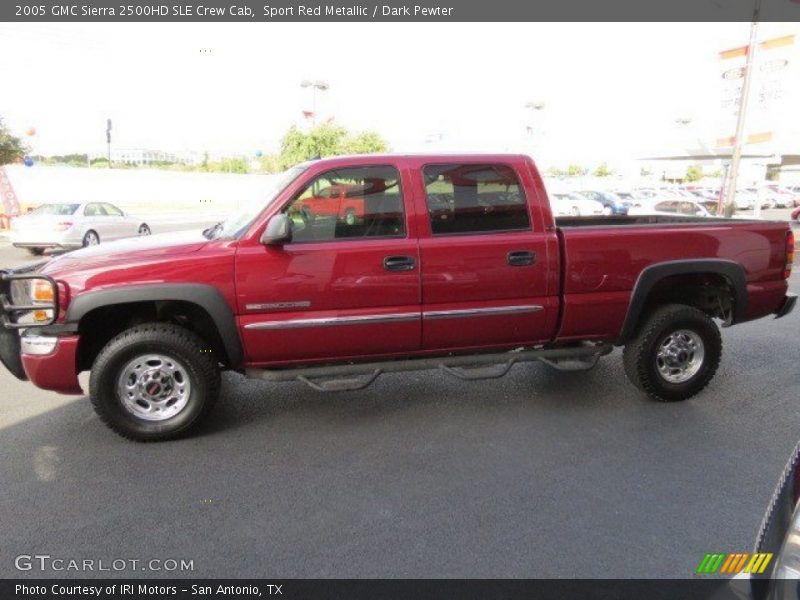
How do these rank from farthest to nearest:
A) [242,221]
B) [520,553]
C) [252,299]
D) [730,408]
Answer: [730,408]
[242,221]
[252,299]
[520,553]

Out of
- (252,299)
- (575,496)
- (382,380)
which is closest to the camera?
(575,496)

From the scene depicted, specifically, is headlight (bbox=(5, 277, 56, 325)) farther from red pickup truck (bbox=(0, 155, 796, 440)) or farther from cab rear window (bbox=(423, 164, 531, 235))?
cab rear window (bbox=(423, 164, 531, 235))

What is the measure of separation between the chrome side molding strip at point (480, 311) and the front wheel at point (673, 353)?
965 millimetres

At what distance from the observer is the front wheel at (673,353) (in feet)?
Result: 15.0

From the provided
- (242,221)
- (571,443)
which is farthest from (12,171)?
(571,443)

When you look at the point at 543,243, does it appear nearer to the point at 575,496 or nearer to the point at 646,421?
the point at 646,421

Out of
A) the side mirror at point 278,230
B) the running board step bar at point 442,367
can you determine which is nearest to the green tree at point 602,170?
the running board step bar at point 442,367

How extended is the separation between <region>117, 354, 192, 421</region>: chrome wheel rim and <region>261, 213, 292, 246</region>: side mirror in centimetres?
105

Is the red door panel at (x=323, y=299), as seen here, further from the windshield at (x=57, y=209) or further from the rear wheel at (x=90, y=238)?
the windshield at (x=57, y=209)

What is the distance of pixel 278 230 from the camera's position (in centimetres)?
374

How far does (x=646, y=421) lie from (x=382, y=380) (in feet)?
7.15

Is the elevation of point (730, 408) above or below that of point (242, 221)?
below

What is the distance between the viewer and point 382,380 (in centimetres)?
521
